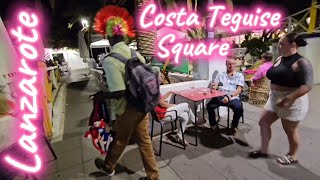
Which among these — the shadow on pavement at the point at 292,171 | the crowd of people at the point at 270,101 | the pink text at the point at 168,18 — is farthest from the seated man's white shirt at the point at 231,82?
the shadow on pavement at the point at 292,171

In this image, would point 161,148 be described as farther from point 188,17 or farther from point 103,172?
point 188,17

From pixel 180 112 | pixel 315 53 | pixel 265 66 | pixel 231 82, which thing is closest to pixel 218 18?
pixel 231 82

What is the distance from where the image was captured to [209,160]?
11.5 ft

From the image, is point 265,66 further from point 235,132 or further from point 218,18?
point 235,132

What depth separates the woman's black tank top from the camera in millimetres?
2801

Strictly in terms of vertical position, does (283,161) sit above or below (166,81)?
below

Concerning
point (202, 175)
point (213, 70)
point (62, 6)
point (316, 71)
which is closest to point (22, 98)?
point (202, 175)

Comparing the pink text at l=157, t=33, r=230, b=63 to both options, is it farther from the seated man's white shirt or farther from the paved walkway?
the paved walkway

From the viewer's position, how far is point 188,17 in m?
4.68

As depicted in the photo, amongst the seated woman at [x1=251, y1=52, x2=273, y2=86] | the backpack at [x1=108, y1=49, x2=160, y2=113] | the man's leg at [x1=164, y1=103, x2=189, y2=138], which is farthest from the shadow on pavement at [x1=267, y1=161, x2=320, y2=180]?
the seated woman at [x1=251, y1=52, x2=273, y2=86]

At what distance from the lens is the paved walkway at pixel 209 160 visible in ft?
10.2

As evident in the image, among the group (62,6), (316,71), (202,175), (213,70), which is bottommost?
(202,175)

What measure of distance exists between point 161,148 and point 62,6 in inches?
663

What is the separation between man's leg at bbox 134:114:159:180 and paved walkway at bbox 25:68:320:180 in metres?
0.35
